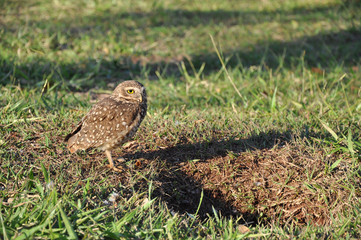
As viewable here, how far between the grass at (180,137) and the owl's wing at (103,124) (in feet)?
0.73

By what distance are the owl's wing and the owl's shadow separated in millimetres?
451

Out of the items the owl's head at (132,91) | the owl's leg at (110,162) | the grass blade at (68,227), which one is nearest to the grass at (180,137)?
the grass blade at (68,227)

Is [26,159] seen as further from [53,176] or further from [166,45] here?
[166,45]

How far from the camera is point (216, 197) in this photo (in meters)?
3.84

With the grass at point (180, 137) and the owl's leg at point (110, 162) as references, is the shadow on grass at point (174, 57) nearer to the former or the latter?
the grass at point (180, 137)

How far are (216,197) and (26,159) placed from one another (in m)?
1.76

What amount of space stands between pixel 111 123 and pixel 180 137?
3.01ft

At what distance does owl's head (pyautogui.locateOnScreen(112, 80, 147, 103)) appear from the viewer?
371 cm

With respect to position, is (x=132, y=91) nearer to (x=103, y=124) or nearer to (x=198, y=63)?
(x=103, y=124)

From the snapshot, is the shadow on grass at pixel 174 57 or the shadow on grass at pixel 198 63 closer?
the shadow on grass at pixel 198 63

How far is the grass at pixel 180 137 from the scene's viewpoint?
3.02 m

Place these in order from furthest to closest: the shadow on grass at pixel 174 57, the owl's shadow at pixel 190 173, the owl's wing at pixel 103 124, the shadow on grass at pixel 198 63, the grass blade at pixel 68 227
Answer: the shadow on grass at pixel 174 57, the shadow on grass at pixel 198 63, the owl's shadow at pixel 190 173, the owl's wing at pixel 103 124, the grass blade at pixel 68 227

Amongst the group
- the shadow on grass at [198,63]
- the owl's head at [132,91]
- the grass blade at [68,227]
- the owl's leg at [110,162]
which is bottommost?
the shadow on grass at [198,63]

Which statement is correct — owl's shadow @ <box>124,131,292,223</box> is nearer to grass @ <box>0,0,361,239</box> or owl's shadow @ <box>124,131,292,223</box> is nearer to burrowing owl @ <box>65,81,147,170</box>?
grass @ <box>0,0,361,239</box>
